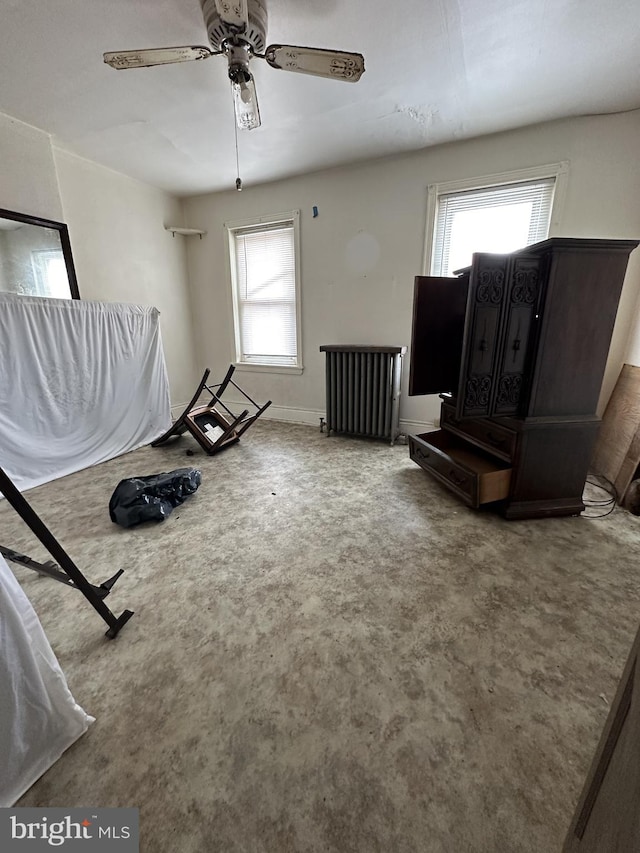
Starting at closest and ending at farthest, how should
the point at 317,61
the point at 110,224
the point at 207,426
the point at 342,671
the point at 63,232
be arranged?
the point at 342,671, the point at 317,61, the point at 63,232, the point at 207,426, the point at 110,224

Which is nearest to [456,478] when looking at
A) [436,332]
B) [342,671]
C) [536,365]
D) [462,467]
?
[462,467]

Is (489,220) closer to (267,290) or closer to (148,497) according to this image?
(267,290)

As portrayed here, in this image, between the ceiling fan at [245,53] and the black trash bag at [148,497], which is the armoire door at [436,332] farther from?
the black trash bag at [148,497]

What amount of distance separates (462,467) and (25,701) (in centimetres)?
208

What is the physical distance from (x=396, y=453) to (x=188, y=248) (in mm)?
3592

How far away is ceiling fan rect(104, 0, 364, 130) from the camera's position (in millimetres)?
1439

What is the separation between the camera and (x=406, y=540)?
6.01 feet

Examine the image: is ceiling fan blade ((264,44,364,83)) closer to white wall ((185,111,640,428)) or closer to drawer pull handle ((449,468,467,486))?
white wall ((185,111,640,428))

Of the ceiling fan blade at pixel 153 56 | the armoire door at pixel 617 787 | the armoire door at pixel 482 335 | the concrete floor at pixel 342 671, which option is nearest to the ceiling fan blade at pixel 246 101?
the ceiling fan blade at pixel 153 56

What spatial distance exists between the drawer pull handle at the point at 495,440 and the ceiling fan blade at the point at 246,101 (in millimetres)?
2292

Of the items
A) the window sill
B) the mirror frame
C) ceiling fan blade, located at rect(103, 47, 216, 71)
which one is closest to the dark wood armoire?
ceiling fan blade, located at rect(103, 47, 216, 71)

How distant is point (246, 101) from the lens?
5.72 ft

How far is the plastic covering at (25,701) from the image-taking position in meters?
0.77

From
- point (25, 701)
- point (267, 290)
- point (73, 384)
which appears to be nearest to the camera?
point (25, 701)
